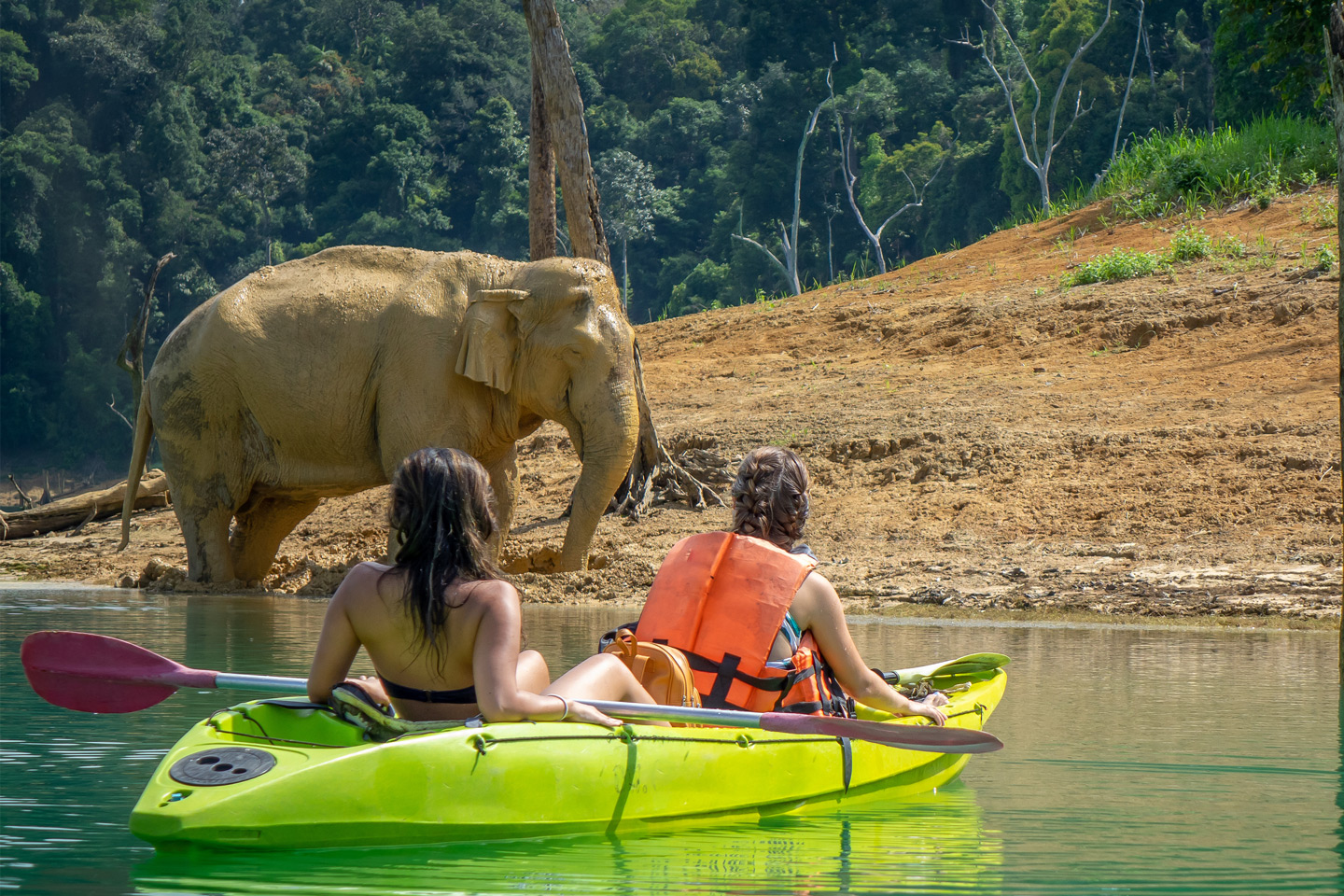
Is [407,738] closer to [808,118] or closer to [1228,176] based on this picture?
[1228,176]

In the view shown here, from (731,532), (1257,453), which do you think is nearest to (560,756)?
(731,532)

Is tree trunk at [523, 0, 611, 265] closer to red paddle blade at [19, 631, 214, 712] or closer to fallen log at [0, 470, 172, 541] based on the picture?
fallen log at [0, 470, 172, 541]

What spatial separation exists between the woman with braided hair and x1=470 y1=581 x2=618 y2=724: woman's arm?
770 mm

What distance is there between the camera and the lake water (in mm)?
4242

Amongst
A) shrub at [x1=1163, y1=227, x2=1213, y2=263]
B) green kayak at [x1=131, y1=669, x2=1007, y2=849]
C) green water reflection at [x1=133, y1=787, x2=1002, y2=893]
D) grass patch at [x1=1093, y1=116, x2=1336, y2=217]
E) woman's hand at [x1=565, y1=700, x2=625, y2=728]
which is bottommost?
green water reflection at [x1=133, y1=787, x2=1002, y2=893]

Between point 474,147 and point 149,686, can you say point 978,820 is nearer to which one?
point 149,686

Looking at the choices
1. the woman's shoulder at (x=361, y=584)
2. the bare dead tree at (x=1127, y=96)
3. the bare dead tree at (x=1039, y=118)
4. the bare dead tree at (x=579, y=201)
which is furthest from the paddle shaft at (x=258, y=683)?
the bare dead tree at (x=1127, y=96)

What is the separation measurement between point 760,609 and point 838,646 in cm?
38

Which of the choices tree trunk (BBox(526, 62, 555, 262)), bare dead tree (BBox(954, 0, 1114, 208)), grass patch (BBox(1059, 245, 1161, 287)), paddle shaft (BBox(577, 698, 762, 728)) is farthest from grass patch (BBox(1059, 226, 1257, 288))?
bare dead tree (BBox(954, 0, 1114, 208))

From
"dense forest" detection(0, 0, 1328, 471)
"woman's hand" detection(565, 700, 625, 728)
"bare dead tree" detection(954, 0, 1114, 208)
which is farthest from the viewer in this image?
"dense forest" detection(0, 0, 1328, 471)

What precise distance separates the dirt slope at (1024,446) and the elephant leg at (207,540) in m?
0.60

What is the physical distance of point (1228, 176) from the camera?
21.8 m

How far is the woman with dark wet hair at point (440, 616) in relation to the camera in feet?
14.8

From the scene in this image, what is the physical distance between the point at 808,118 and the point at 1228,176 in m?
28.8
